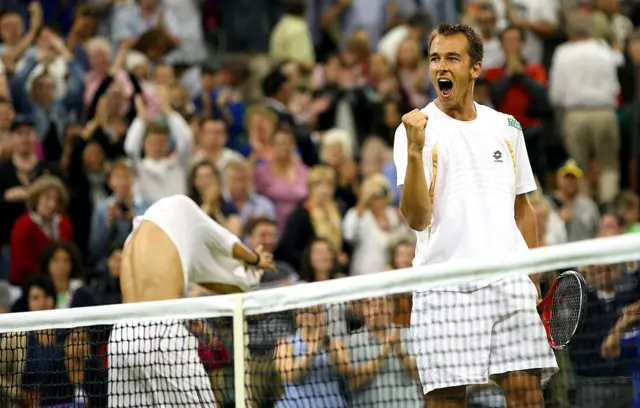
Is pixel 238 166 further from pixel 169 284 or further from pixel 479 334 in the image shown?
pixel 479 334

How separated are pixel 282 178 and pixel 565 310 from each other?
8.16m

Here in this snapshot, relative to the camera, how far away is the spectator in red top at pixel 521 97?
16.3 metres

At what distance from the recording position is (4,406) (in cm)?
805

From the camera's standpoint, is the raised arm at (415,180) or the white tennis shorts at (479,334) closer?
the raised arm at (415,180)

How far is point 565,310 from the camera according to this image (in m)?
6.83

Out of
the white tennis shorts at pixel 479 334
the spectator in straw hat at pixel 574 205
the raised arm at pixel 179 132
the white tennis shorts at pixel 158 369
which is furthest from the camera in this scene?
the spectator in straw hat at pixel 574 205

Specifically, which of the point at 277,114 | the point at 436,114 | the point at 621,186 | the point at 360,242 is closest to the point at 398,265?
the point at 360,242

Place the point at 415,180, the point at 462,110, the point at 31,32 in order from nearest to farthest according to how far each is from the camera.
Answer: the point at 415,180 < the point at 462,110 < the point at 31,32

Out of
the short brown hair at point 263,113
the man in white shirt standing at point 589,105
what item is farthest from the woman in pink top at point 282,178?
the man in white shirt standing at point 589,105

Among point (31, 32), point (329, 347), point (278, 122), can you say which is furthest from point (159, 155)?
point (329, 347)

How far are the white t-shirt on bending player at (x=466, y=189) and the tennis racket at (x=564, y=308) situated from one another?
28 centimetres

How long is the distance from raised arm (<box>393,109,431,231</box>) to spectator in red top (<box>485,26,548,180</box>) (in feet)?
31.8

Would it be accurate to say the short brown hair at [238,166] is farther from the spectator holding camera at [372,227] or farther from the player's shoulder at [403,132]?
the player's shoulder at [403,132]

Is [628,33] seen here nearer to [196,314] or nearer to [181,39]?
[181,39]
